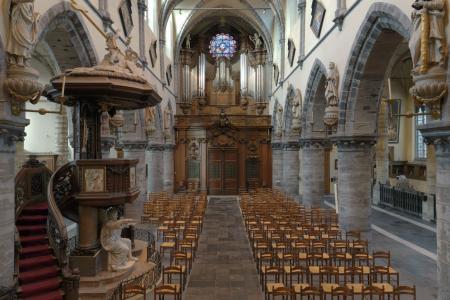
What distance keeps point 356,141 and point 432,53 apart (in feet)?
22.3

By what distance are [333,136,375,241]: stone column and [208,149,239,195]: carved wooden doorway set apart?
1760 cm

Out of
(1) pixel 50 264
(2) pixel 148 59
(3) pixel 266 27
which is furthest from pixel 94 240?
(3) pixel 266 27

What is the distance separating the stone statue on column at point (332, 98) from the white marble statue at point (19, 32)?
10139mm

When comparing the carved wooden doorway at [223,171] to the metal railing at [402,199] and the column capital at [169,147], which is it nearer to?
the column capital at [169,147]

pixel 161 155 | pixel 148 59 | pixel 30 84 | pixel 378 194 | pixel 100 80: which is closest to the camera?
pixel 30 84

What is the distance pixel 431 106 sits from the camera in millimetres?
7645

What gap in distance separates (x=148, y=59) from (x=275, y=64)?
39.1ft

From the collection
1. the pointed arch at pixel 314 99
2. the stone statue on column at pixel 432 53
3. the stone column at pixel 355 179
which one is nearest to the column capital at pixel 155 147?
the pointed arch at pixel 314 99

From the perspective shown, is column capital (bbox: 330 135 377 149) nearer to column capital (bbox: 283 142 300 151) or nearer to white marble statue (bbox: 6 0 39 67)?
white marble statue (bbox: 6 0 39 67)

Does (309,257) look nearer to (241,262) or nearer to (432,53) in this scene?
(241,262)

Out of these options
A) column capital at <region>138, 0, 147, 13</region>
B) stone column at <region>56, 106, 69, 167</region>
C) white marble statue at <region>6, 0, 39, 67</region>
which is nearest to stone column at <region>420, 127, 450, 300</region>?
white marble statue at <region>6, 0, 39, 67</region>

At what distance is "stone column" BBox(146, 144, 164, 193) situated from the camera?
2698 centimetres

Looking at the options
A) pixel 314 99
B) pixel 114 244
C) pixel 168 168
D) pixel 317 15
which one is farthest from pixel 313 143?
pixel 168 168

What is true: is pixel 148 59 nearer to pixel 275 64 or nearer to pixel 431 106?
pixel 275 64
